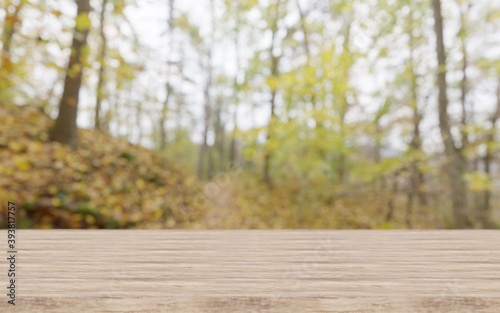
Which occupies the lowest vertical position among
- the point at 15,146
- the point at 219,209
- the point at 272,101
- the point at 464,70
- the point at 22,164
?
the point at 219,209

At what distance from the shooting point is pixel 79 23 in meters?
2.60

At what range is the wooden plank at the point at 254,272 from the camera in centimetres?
78

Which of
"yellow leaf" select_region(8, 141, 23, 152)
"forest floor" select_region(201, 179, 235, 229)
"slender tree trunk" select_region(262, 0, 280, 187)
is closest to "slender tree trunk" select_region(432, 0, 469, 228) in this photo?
"slender tree trunk" select_region(262, 0, 280, 187)

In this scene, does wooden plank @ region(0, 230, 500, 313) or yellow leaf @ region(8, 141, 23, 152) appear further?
yellow leaf @ region(8, 141, 23, 152)

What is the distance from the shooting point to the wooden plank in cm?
78

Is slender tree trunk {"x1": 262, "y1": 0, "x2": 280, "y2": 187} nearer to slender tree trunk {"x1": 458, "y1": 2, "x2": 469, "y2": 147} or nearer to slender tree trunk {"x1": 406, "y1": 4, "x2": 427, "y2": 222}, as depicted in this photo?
slender tree trunk {"x1": 406, "y1": 4, "x2": 427, "y2": 222}

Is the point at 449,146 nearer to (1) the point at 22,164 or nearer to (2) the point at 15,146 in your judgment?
(1) the point at 22,164

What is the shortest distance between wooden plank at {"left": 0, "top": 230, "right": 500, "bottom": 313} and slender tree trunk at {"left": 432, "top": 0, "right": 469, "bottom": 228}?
12.1 feet

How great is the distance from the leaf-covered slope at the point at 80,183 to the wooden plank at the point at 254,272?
3.23 metres

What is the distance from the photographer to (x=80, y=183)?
4754mm

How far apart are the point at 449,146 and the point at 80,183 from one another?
4.71 meters

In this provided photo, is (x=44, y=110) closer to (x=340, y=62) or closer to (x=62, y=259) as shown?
(x=340, y=62)

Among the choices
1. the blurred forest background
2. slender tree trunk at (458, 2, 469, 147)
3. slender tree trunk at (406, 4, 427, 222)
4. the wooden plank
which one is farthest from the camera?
slender tree trunk at (458, 2, 469, 147)

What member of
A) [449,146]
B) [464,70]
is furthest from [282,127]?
[464,70]
